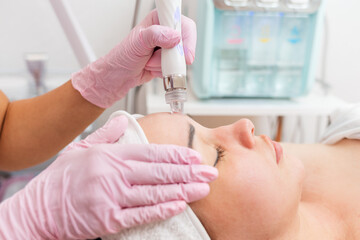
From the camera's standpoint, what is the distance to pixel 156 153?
72 centimetres

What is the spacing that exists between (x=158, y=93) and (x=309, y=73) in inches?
31.2

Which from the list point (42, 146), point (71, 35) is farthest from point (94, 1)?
point (42, 146)

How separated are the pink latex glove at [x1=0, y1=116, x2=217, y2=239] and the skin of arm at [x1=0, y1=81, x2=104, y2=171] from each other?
400 millimetres

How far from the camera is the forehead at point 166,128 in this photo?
0.79m

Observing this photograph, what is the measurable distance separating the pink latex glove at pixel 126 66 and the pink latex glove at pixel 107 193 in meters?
0.33

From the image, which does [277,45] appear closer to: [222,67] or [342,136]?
[222,67]

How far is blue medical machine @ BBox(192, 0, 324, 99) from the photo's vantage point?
1.62m

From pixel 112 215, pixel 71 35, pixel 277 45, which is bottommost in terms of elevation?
pixel 112 215

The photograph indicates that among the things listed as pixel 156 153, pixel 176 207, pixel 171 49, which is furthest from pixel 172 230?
pixel 171 49

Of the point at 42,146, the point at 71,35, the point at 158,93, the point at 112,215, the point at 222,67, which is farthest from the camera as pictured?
the point at 222,67

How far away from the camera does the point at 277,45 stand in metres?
1.73

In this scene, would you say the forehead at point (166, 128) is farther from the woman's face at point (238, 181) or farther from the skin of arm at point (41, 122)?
the skin of arm at point (41, 122)

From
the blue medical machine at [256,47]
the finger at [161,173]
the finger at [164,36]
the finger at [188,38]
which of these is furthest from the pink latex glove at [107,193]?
the blue medical machine at [256,47]

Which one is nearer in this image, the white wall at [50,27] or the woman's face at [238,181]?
the woman's face at [238,181]
